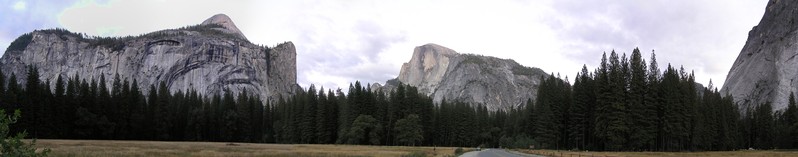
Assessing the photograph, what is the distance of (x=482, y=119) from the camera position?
138250 millimetres

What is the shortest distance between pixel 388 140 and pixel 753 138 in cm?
7399

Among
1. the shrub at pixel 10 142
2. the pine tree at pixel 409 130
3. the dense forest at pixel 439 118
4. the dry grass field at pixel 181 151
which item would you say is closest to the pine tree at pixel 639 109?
the dense forest at pixel 439 118

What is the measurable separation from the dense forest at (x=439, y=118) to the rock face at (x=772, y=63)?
52.5 metres

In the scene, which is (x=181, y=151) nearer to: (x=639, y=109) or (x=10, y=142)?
(x=10, y=142)

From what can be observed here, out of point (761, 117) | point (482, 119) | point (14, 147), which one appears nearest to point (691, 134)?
point (761, 117)

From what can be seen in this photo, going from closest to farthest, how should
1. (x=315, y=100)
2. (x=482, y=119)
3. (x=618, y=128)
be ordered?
(x=618, y=128) < (x=315, y=100) < (x=482, y=119)

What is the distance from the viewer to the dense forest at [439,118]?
7431 cm

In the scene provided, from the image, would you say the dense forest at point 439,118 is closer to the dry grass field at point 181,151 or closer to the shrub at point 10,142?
the dry grass field at point 181,151

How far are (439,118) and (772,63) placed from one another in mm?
118631

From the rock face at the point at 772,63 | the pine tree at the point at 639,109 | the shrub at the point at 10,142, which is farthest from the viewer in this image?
the rock face at the point at 772,63

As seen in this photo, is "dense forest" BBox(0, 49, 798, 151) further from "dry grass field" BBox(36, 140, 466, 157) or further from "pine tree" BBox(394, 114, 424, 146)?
"dry grass field" BBox(36, 140, 466, 157)

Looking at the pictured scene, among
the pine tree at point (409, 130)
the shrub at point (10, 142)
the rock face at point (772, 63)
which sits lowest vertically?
the pine tree at point (409, 130)

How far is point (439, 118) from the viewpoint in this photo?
403 ft

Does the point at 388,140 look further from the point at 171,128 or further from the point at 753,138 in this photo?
the point at 753,138
